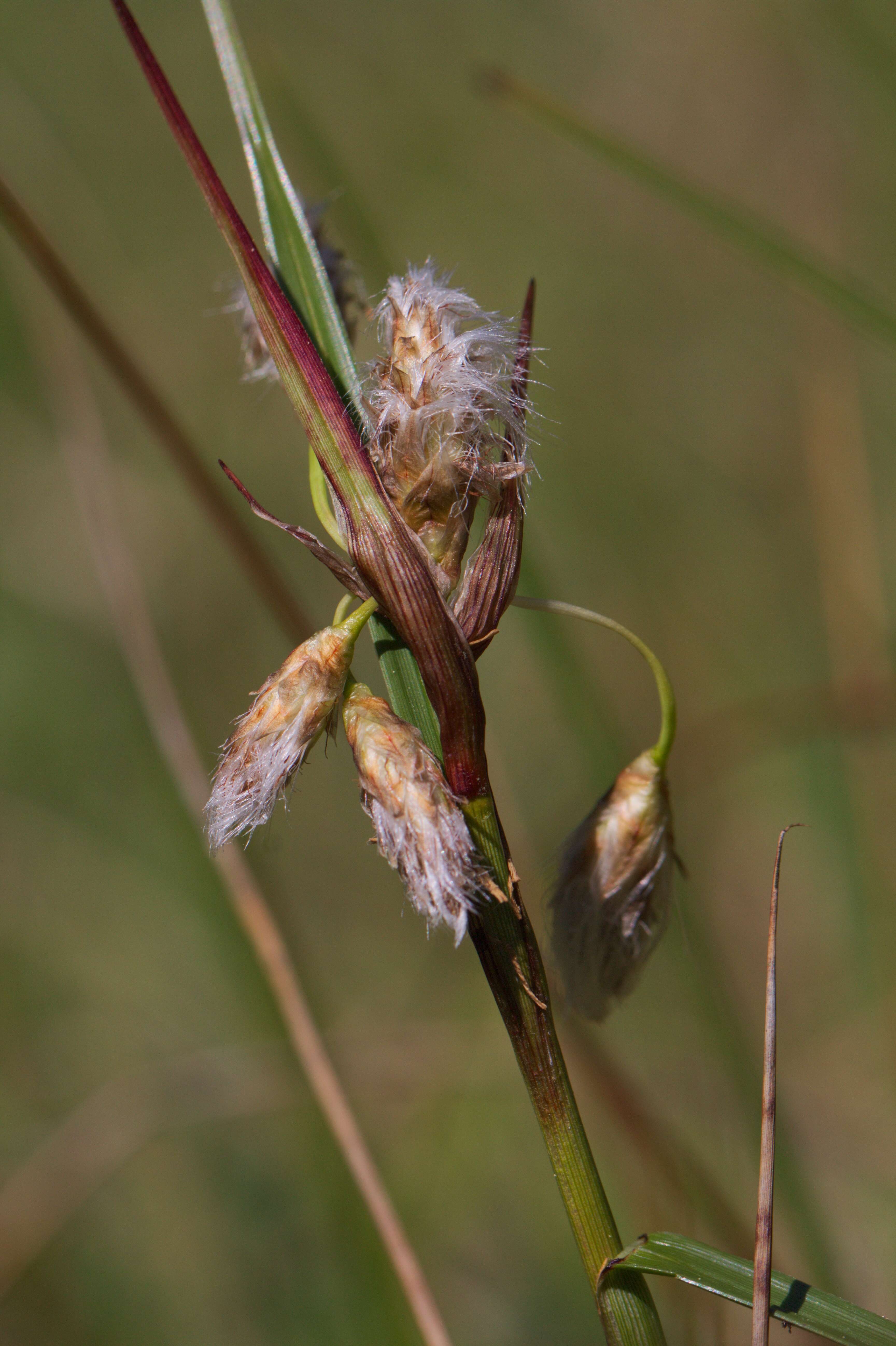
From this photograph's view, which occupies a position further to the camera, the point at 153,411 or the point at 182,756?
the point at 182,756

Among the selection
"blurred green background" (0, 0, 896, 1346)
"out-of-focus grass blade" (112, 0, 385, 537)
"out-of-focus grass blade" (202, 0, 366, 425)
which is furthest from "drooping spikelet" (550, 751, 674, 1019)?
"out-of-focus grass blade" (202, 0, 366, 425)

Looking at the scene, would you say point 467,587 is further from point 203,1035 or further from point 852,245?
point 852,245

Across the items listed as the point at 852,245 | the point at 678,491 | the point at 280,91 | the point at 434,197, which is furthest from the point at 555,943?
the point at 434,197

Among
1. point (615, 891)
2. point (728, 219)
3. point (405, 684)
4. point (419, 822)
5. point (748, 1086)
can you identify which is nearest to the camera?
point (419, 822)

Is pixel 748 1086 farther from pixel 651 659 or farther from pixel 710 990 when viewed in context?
pixel 651 659

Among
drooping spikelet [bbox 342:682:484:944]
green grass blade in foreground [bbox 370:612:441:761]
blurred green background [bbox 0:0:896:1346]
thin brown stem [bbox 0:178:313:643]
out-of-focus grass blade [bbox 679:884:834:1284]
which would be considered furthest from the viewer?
blurred green background [bbox 0:0:896:1346]

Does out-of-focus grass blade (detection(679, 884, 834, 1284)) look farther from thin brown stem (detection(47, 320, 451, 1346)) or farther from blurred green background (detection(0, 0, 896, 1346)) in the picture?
thin brown stem (detection(47, 320, 451, 1346))

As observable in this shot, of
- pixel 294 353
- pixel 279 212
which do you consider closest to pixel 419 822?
pixel 294 353
